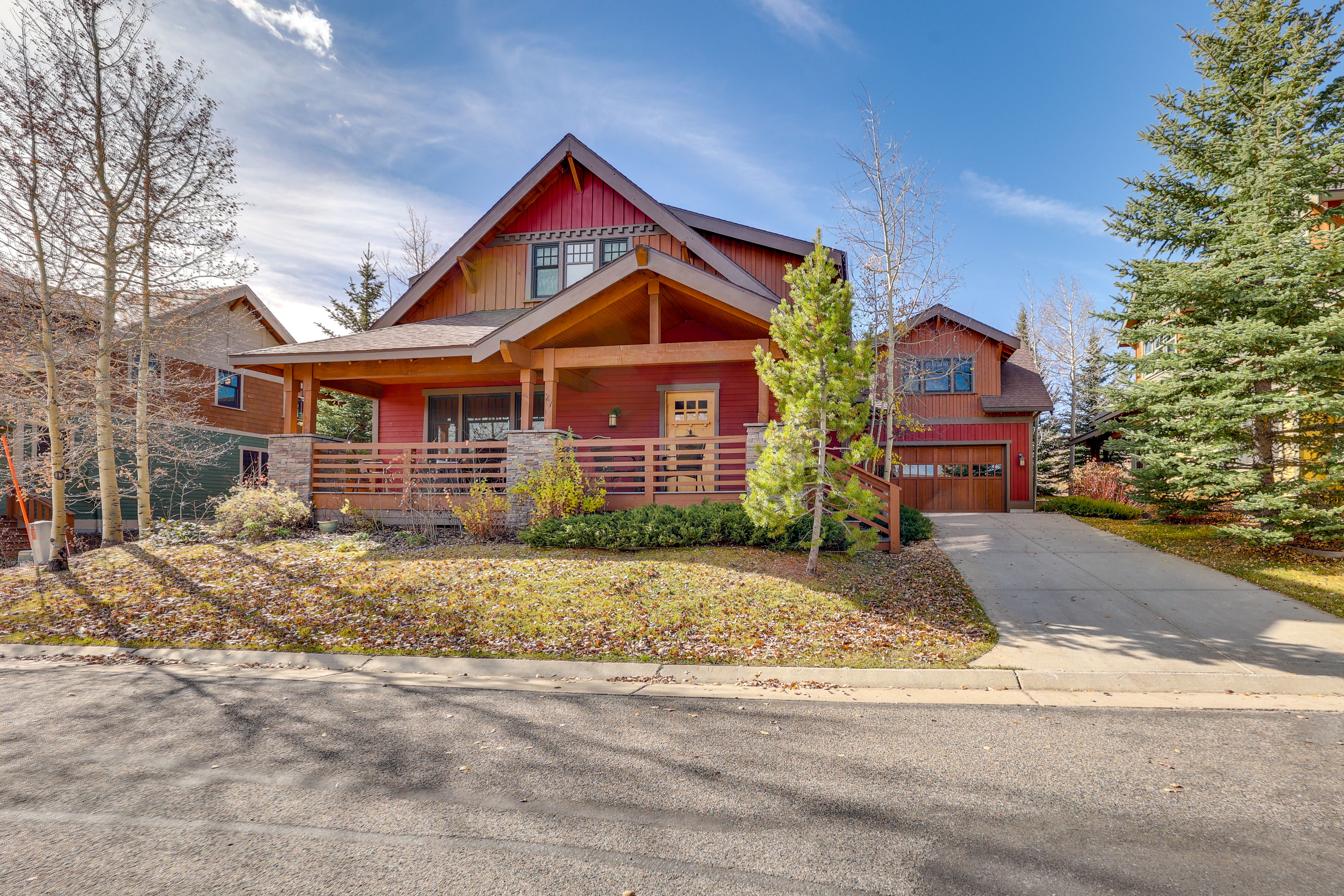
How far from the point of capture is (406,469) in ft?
40.7

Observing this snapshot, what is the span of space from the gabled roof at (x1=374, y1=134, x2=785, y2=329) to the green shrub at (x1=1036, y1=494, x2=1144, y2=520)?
35.8 feet

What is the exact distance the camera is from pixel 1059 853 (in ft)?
9.25

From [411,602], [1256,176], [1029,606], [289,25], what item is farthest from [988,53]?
[411,602]

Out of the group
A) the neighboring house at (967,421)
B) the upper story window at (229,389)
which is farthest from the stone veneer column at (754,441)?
the upper story window at (229,389)

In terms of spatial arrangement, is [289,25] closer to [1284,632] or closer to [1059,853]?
[1059,853]

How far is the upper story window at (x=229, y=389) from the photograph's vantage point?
65.4 feet

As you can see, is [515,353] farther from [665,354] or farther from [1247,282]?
[1247,282]

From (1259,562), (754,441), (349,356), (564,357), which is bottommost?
(1259,562)

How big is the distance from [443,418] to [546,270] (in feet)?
15.1

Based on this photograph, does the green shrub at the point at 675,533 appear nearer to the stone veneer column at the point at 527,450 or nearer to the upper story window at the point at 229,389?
the stone veneer column at the point at 527,450

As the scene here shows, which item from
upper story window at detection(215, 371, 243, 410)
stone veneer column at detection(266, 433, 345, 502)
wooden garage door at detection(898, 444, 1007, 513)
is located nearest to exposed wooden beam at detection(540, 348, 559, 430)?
stone veneer column at detection(266, 433, 345, 502)

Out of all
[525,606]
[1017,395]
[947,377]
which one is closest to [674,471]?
[525,606]

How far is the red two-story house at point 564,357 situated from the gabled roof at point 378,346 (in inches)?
2.0

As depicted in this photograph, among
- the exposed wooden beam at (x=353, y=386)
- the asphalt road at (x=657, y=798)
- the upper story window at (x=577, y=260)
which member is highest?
the upper story window at (x=577, y=260)
